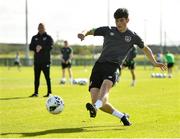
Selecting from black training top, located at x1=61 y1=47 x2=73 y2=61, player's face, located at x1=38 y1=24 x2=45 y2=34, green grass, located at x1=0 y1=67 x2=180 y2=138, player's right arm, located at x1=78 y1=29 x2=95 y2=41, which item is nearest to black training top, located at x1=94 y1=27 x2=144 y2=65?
player's right arm, located at x1=78 y1=29 x2=95 y2=41

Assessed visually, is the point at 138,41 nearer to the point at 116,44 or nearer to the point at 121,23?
the point at 116,44

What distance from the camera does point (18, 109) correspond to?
45.7ft

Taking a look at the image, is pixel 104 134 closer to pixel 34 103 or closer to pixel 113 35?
pixel 113 35

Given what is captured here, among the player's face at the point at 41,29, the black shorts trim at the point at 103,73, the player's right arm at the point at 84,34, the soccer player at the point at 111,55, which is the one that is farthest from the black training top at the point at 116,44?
the player's face at the point at 41,29

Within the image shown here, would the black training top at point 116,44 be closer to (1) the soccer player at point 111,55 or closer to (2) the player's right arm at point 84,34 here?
(1) the soccer player at point 111,55

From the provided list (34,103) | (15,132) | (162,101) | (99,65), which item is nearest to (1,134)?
(15,132)

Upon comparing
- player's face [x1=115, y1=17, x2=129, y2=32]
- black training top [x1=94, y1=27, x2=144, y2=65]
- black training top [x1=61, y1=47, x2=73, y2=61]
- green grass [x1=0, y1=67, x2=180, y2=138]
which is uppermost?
player's face [x1=115, y1=17, x2=129, y2=32]

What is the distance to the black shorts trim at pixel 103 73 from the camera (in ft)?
34.8

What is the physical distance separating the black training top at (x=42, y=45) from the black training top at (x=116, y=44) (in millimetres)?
7549

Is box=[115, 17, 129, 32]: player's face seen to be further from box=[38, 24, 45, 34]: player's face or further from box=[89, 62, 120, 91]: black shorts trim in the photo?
box=[38, 24, 45, 34]: player's face

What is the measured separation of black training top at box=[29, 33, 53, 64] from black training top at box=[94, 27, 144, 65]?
24.8ft

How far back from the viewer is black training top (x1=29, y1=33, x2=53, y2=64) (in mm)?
18078

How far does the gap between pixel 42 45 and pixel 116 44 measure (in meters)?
7.75

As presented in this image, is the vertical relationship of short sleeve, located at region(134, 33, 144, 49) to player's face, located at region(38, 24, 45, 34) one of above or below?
below
